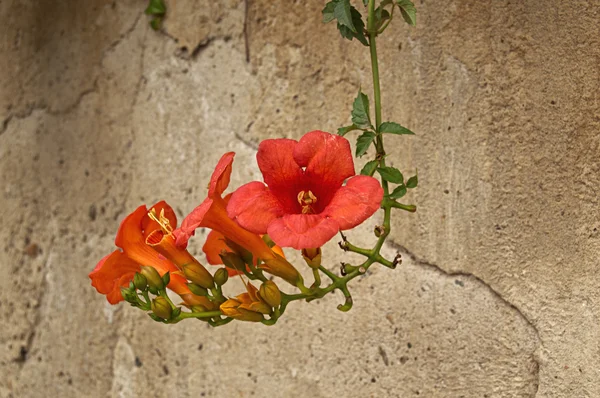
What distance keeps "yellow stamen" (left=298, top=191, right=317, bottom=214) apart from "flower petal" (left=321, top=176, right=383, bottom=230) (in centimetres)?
5

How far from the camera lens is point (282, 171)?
1.00 meters

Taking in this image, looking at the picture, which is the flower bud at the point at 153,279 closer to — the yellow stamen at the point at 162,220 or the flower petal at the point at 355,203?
the yellow stamen at the point at 162,220

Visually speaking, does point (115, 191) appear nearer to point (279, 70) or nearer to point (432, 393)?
point (279, 70)

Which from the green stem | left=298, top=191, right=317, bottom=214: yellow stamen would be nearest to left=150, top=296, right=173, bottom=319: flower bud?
the green stem

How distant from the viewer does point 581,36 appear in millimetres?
1172

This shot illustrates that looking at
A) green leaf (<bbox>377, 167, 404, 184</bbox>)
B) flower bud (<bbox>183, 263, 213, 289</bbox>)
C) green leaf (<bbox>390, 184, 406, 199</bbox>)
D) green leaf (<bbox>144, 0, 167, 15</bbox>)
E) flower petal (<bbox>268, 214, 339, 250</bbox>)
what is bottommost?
flower bud (<bbox>183, 263, 213, 289</bbox>)

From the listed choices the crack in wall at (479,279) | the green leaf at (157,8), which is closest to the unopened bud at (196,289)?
the crack in wall at (479,279)

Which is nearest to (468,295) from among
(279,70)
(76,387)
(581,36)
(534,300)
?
(534,300)

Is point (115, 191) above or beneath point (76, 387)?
above

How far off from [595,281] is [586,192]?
134mm

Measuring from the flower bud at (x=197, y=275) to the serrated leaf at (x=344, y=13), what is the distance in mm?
391

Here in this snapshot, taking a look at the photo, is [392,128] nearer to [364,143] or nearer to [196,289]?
[364,143]

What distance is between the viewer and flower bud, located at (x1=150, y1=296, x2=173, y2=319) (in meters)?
1.02

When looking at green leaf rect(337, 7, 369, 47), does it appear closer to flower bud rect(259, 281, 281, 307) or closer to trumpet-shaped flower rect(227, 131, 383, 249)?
trumpet-shaped flower rect(227, 131, 383, 249)
